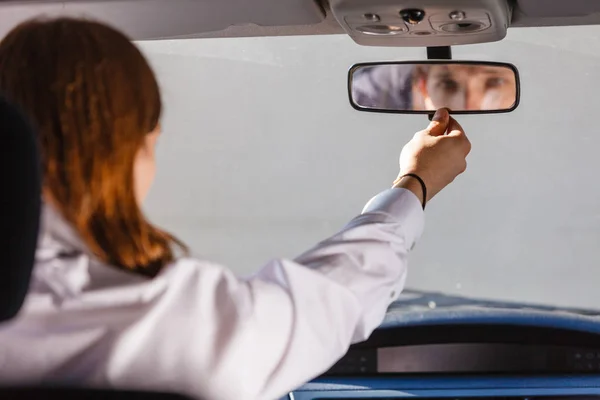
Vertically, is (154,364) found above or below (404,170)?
below

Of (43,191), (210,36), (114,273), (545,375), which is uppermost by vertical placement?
(210,36)

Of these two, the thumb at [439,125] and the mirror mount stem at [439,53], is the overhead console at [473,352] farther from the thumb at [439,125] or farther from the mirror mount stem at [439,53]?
the thumb at [439,125]

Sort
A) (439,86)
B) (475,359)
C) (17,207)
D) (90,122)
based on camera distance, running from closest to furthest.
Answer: (17,207), (90,122), (439,86), (475,359)

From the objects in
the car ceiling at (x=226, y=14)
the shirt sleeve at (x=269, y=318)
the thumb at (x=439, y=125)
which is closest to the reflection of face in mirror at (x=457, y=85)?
the car ceiling at (x=226, y=14)

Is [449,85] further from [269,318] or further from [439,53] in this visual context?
[269,318]

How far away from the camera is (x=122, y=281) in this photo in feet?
5.15

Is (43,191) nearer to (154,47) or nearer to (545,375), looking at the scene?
(545,375)

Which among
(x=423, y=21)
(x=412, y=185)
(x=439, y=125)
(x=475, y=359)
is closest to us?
(x=412, y=185)

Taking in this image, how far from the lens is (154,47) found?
19.7 ft

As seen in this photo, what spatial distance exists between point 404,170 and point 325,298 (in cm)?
63

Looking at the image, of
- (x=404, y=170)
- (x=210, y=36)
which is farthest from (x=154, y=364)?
(x=210, y=36)

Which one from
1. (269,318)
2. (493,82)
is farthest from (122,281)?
(493,82)

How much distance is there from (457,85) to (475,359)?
1.29 m

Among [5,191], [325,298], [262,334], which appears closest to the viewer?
[5,191]
